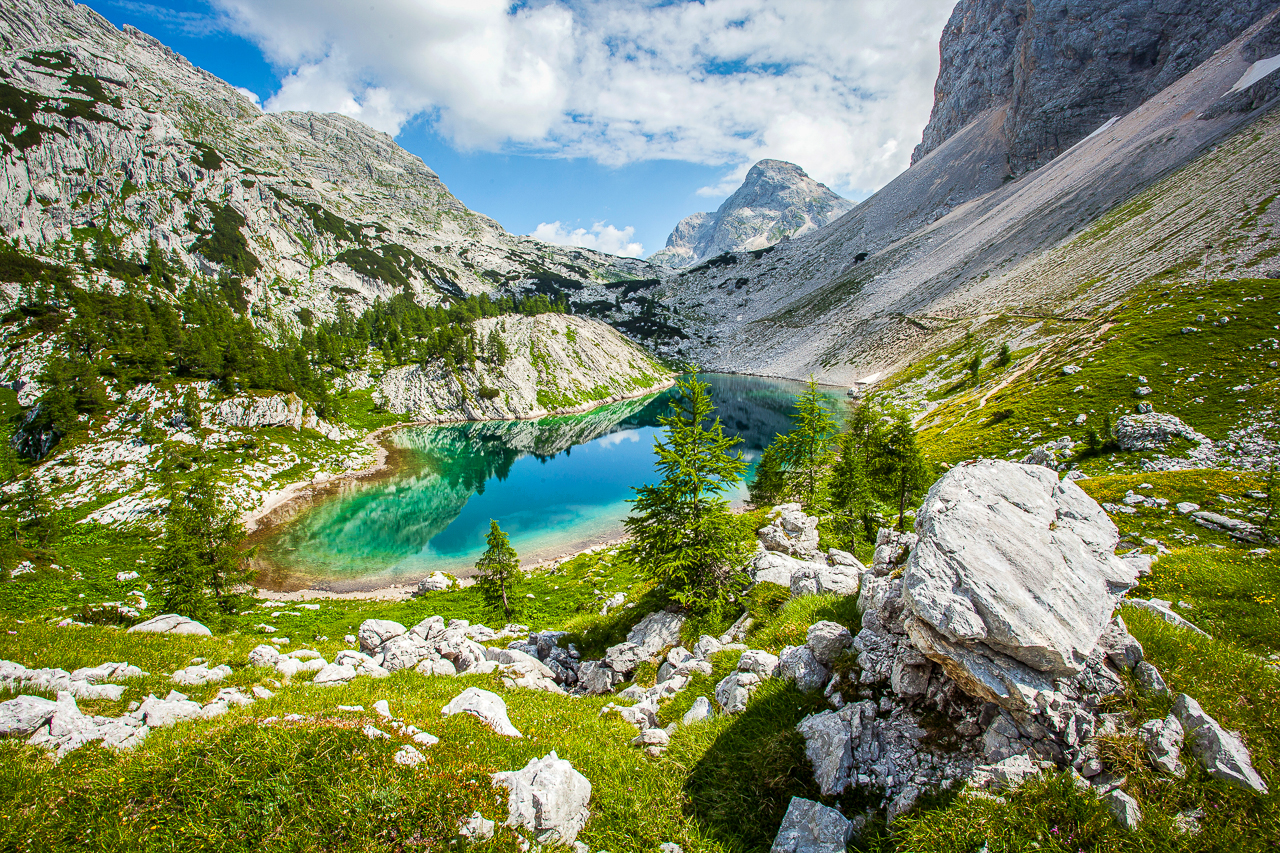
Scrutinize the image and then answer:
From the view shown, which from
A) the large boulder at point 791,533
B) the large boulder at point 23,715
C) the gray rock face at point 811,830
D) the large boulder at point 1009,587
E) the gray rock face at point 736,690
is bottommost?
the large boulder at point 791,533

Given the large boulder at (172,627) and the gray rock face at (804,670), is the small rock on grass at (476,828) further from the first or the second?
the large boulder at (172,627)

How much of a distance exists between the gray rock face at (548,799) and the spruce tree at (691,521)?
7966mm

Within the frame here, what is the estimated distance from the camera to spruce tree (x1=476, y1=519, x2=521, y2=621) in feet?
80.8

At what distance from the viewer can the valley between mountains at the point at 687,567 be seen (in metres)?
5.52

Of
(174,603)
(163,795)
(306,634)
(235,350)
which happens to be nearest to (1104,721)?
(163,795)

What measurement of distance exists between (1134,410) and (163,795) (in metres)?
52.2

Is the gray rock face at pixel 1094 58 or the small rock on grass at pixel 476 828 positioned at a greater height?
the gray rock face at pixel 1094 58

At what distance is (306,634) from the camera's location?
2120cm

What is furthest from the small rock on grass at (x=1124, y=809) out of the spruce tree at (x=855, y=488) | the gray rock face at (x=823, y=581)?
the spruce tree at (x=855, y=488)

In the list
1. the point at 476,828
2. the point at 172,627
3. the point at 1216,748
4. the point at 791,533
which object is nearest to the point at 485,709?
the point at 476,828

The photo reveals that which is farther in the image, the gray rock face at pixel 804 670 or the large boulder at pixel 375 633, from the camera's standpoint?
the large boulder at pixel 375 633

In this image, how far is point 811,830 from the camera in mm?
5961

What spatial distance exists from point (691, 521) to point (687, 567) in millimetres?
1617

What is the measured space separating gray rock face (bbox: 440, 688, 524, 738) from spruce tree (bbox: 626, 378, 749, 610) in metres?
6.52
